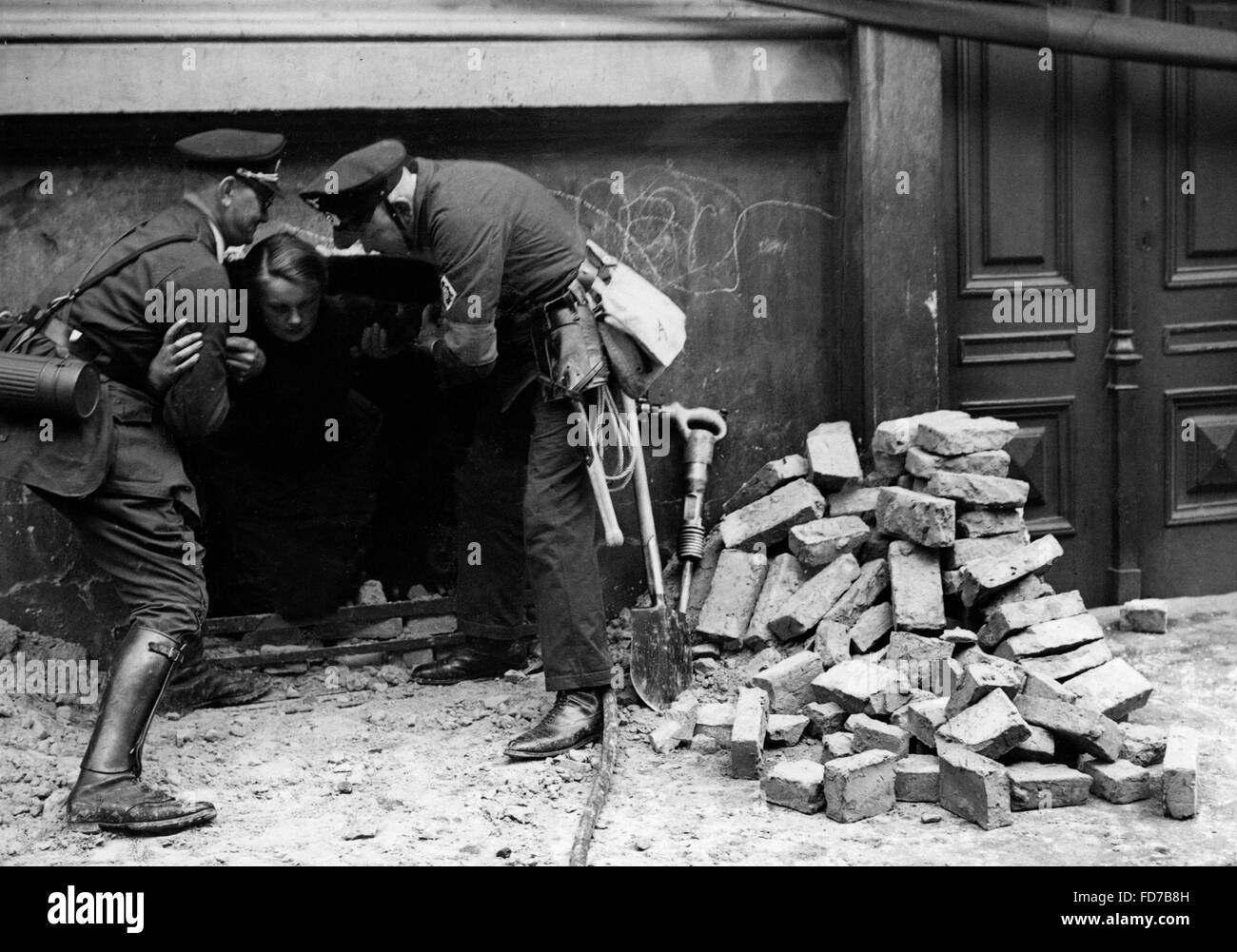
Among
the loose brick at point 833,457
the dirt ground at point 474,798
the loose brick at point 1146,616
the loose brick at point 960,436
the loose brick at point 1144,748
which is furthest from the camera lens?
the loose brick at point 1146,616

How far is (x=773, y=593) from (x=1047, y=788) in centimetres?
160

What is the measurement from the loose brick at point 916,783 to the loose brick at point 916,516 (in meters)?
1.18

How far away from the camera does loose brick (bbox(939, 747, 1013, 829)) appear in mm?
3992

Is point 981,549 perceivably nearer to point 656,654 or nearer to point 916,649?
point 916,649

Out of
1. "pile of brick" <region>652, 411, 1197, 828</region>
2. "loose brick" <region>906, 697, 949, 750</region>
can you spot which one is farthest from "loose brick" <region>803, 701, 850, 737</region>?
"loose brick" <region>906, 697, 949, 750</region>

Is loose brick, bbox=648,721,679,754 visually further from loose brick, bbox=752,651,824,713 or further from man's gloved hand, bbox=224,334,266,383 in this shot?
man's gloved hand, bbox=224,334,266,383

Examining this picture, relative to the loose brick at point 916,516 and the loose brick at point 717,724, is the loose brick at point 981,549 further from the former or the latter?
the loose brick at point 717,724

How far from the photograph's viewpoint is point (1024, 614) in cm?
501

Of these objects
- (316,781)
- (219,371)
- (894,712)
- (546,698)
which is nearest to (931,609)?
(894,712)

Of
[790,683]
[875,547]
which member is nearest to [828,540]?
[875,547]

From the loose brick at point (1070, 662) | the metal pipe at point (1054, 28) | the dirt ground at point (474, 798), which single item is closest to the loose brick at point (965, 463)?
the loose brick at point (1070, 662)

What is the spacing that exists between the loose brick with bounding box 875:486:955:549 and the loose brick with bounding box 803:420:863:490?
283 mm

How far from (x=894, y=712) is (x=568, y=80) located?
274cm

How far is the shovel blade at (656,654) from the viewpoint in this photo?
5125mm
